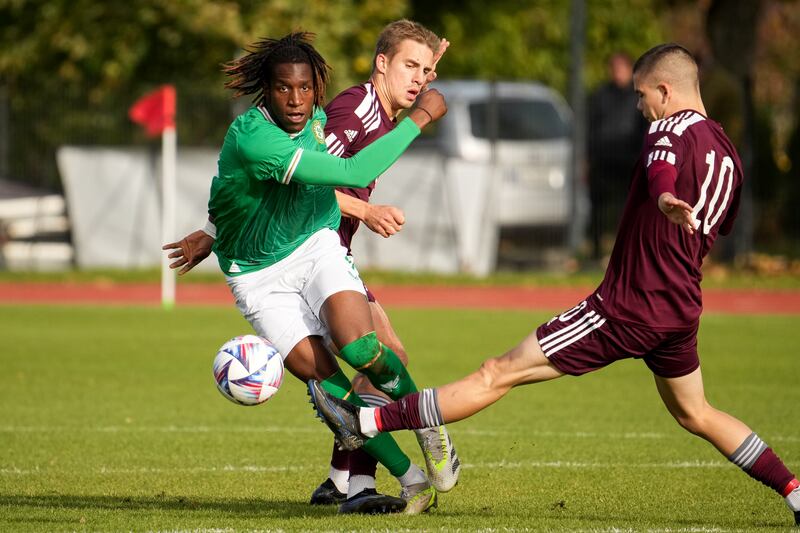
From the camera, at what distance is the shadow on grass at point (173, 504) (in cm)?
684

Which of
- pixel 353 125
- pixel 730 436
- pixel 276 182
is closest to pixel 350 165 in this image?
pixel 276 182

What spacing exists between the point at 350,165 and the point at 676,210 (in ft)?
4.93

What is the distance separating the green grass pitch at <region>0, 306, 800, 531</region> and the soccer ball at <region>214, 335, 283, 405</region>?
597mm

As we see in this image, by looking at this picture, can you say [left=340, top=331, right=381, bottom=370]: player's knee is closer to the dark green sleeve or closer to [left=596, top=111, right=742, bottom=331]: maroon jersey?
the dark green sleeve

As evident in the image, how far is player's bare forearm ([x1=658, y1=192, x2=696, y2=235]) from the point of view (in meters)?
5.84

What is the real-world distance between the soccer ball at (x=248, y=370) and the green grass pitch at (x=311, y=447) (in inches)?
23.5

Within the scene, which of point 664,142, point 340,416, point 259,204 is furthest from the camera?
point 259,204

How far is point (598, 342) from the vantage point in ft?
20.6

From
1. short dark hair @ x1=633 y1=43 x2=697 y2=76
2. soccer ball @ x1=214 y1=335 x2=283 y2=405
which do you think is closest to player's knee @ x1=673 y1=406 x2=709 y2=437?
short dark hair @ x1=633 y1=43 x2=697 y2=76

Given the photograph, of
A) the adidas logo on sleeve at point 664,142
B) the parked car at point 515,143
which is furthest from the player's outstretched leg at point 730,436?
the parked car at point 515,143

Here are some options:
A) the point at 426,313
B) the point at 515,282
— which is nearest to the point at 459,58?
the point at 515,282

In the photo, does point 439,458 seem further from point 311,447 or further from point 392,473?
point 311,447

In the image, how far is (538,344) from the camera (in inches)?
249

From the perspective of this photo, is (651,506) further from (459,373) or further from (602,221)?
(602,221)
